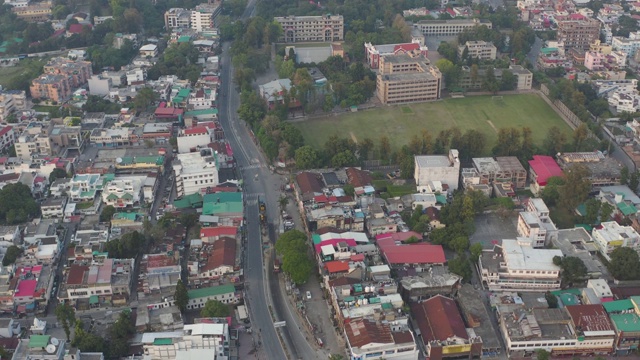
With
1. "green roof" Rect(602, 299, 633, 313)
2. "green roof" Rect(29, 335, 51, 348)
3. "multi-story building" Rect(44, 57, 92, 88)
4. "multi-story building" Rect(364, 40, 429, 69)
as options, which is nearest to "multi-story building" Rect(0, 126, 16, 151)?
"multi-story building" Rect(44, 57, 92, 88)

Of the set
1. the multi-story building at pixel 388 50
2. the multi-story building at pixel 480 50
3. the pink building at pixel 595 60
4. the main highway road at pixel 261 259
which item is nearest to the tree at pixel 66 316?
the main highway road at pixel 261 259

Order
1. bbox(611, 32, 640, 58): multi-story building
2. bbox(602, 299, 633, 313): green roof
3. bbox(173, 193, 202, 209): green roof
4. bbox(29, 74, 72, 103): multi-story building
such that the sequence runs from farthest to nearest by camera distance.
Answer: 1. bbox(611, 32, 640, 58): multi-story building
2. bbox(29, 74, 72, 103): multi-story building
3. bbox(173, 193, 202, 209): green roof
4. bbox(602, 299, 633, 313): green roof

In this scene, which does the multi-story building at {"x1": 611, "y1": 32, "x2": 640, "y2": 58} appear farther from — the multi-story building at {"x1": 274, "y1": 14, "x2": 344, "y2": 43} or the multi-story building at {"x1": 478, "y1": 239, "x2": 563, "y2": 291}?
the multi-story building at {"x1": 478, "y1": 239, "x2": 563, "y2": 291}

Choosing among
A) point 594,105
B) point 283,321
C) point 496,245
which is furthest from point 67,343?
point 594,105

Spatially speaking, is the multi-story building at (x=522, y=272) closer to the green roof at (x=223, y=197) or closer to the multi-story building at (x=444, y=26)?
the green roof at (x=223, y=197)

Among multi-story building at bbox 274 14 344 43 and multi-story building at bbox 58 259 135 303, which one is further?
multi-story building at bbox 274 14 344 43

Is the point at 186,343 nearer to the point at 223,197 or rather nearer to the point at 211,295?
the point at 211,295
